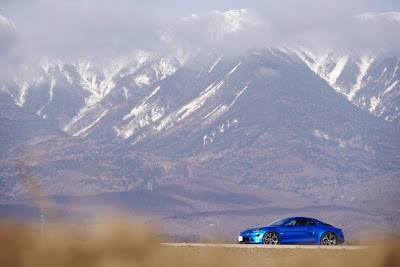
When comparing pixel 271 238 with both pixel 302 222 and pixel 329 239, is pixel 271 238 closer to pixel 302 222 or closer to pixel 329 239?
pixel 302 222

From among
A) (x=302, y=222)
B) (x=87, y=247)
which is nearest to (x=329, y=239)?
(x=302, y=222)

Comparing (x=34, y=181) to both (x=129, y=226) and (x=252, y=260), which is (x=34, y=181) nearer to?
(x=129, y=226)

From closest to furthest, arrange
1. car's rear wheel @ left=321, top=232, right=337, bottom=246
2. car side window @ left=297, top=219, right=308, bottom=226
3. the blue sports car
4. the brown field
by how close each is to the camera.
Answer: the brown field → the blue sports car → car's rear wheel @ left=321, top=232, right=337, bottom=246 → car side window @ left=297, top=219, right=308, bottom=226

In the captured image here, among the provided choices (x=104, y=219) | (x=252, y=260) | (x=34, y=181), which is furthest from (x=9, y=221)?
(x=252, y=260)

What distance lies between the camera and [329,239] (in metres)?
39.1

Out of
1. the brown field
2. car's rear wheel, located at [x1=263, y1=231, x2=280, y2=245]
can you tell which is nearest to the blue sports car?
car's rear wheel, located at [x1=263, y1=231, x2=280, y2=245]

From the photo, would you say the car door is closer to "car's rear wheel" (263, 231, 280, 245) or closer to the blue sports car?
the blue sports car

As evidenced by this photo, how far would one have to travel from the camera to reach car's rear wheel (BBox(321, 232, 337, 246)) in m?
38.9

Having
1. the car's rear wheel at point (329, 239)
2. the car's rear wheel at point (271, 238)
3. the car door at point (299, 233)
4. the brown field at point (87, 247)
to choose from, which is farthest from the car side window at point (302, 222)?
the brown field at point (87, 247)

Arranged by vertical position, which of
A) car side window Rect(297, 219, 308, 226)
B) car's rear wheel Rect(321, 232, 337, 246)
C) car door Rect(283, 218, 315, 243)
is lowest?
car's rear wheel Rect(321, 232, 337, 246)

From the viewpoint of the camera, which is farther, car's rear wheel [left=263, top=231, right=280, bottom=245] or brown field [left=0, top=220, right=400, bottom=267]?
car's rear wheel [left=263, top=231, right=280, bottom=245]

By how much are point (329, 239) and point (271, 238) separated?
2894 mm

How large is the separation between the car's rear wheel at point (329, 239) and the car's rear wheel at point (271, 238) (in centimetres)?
225

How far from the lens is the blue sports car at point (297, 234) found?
38.7 meters
